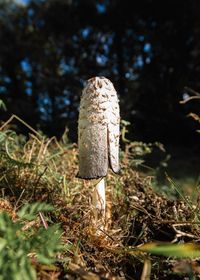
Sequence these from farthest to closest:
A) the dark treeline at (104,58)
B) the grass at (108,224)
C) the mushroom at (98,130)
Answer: the dark treeline at (104,58) → the mushroom at (98,130) → the grass at (108,224)

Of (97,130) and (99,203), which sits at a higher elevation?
(97,130)

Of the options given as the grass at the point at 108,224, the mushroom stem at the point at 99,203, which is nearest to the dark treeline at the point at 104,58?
the grass at the point at 108,224

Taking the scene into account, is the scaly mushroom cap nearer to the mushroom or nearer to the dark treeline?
the mushroom

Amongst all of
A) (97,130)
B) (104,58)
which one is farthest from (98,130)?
(104,58)

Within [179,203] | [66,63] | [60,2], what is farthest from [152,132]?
[179,203]

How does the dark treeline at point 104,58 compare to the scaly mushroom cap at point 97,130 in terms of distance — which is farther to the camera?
the dark treeline at point 104,58

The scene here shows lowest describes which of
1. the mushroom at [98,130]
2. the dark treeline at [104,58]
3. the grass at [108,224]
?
the grass at [108,224]

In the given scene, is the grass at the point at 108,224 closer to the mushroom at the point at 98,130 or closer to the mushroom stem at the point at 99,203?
the mushroom stem at the point at 99,203

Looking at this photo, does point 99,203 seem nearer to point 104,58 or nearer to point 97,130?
point 97,130
